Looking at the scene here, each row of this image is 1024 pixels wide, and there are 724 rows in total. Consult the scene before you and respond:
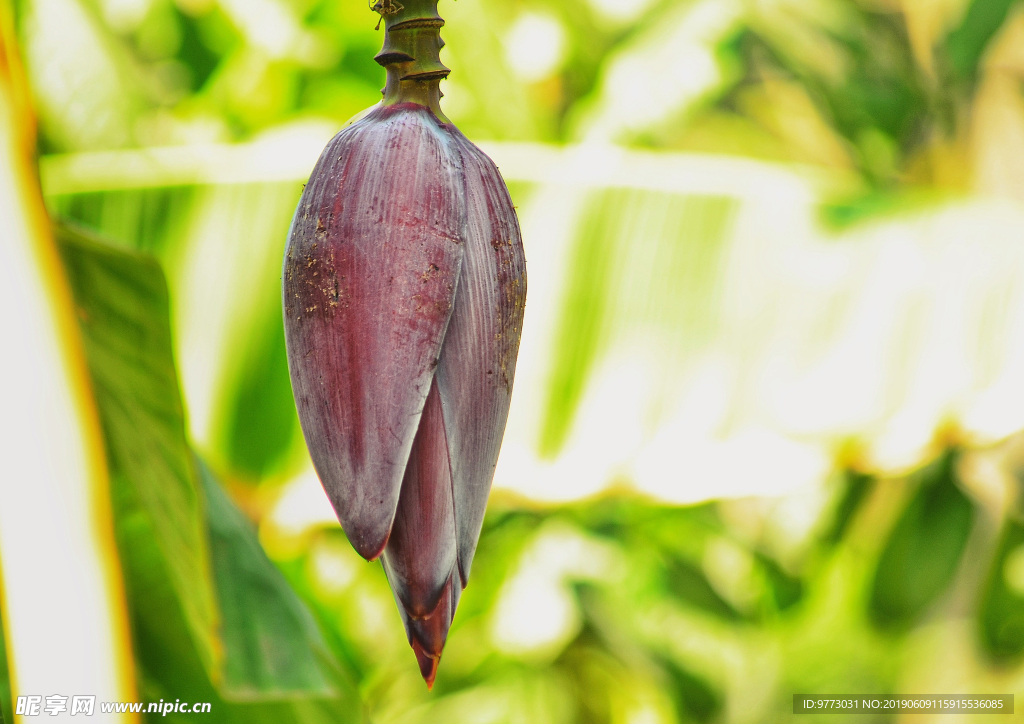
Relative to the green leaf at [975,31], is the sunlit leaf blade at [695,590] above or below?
below

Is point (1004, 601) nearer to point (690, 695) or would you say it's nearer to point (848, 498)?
point (848, 498)

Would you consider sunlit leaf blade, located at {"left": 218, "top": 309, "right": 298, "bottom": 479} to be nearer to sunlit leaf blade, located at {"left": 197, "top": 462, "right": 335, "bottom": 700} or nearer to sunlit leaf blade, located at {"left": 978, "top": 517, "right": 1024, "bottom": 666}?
sunlit leaf blade, located at {"left": 197, "top": 462, "right": 335, "bottom": 700}

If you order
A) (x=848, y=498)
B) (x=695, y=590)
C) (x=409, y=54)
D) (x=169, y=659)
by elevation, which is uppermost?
(x=409, y=54)

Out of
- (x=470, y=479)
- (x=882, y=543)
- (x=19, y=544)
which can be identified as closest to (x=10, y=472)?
(x=19, y=544)

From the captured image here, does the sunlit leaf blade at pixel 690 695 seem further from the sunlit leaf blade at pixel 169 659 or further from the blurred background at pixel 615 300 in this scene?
the sunlit leaf blade at pixel 169 659

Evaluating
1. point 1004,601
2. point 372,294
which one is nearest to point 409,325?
point 372,294

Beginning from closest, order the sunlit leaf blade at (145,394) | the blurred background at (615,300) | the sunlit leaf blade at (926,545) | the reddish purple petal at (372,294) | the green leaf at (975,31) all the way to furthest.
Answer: the reddish purple petal at (372,294) → the sunlit leaf blade at (145,394) → the blurred background at (615,300) → the green leaf at (975,31) → the sunlit leaf blade at (926,545)

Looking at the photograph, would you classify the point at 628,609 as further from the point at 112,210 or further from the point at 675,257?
the point at 112,210

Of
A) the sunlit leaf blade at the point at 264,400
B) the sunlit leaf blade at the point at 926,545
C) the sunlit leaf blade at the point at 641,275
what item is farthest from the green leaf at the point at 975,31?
the sunlit leaf blade at the point at 264,400
